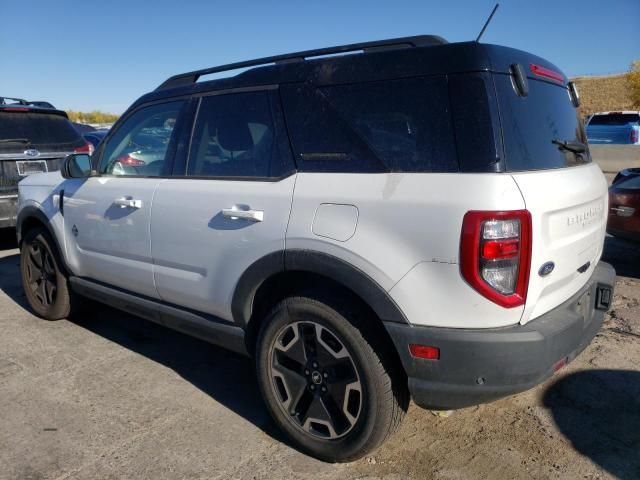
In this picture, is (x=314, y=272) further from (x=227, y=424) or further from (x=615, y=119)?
(x=615, y=119)

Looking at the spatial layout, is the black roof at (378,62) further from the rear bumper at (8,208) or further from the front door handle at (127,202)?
the rear bumper at (8,208)

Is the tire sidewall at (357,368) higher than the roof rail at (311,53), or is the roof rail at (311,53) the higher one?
the roof rail at (311,53)

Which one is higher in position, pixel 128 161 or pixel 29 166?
pixel 128 161

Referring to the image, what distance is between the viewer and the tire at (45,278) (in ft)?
14.7

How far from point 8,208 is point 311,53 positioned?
5.25 metres

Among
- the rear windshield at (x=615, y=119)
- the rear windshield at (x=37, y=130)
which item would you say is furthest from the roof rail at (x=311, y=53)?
the rear windshield at (x=615, y=119)

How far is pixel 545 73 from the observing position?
276 cm

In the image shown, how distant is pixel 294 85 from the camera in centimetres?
280

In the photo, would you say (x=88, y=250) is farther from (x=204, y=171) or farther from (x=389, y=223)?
(x=389, y=223)

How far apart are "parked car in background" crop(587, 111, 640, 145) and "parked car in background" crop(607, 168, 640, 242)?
1510cm

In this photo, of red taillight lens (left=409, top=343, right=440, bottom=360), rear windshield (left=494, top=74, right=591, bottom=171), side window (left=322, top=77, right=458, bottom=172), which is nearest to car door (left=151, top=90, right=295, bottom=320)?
side window (left=322, top=77, right=458, bottom=172)

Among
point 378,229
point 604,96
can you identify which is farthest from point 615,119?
point 604,96

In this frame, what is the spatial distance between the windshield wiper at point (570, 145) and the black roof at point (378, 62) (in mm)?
410

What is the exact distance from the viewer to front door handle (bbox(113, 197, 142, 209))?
136 inches
